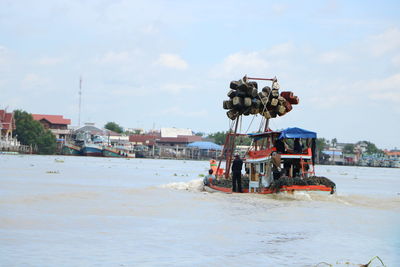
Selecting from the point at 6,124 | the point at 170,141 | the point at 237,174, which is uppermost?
the point at 6,124

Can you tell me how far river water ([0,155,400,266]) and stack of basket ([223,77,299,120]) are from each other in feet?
16.6

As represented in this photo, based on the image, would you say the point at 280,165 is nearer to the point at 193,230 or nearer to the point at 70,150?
the point at 193,230

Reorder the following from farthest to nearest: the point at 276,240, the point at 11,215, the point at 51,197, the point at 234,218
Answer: the point at 51,197
the point at 234,218
the point at 11,215
the point at 276,240

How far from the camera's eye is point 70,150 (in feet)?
494

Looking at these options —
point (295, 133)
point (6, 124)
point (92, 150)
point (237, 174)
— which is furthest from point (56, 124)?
point (295, 133)

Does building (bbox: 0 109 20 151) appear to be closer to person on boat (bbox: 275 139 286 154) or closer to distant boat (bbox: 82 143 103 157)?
distant boat (bbox: 82 143 103 157)

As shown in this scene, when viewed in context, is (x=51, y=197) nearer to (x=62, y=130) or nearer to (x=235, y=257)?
(x=235, y=257)

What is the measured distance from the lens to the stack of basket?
106 feet

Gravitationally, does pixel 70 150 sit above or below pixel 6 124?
below

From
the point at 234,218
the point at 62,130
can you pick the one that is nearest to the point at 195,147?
the point at 62,130

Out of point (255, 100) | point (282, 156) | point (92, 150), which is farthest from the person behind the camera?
point (92, 150)

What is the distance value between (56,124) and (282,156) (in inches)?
5570

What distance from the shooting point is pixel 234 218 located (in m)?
21.9

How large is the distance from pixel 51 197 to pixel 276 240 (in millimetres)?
12855
